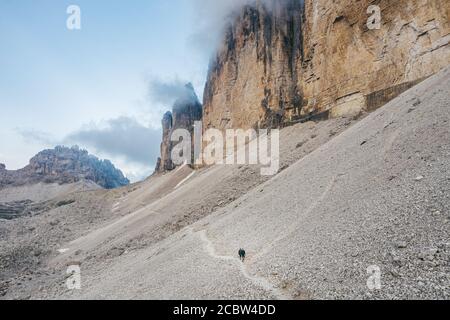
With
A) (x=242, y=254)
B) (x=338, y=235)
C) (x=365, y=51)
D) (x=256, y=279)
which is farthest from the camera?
(x=365, y=51)

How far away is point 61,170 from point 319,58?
156 m

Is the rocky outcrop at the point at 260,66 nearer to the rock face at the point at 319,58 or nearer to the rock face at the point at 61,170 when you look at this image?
the rock face at the point at 319,58

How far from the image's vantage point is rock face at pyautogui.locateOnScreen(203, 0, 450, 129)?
2525 centimetres

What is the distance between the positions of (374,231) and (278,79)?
3800cm

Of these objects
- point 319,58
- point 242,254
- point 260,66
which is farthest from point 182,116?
point 242,254

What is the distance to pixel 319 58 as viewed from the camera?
36.5 meters

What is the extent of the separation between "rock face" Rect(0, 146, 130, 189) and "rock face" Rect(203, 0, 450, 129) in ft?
397

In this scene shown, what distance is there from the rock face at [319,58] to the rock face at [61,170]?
121 m

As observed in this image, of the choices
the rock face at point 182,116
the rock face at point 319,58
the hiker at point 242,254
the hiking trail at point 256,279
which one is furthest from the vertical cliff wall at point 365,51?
the rock face at point 182,116

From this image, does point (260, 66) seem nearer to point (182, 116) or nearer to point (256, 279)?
point (256, 279)

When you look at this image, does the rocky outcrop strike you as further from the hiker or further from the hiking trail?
the hiker

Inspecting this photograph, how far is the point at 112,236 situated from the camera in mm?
24609

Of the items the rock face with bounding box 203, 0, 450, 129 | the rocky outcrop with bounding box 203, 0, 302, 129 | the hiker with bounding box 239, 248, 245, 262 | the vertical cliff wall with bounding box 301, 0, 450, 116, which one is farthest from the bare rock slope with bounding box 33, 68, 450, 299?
the rocky outcrop with bounding box 203, 0, 302, 129

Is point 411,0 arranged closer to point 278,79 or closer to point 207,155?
point 278,79
